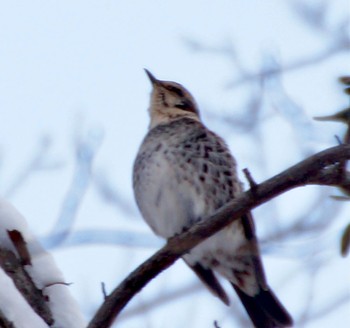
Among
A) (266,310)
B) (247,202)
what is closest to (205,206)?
(266,310)

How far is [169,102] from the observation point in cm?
635

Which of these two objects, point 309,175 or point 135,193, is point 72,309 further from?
point 135,193

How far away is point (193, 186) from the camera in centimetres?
515

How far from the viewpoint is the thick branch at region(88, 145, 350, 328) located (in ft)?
10.8

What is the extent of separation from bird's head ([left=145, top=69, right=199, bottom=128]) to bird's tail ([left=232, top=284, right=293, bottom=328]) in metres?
1.63

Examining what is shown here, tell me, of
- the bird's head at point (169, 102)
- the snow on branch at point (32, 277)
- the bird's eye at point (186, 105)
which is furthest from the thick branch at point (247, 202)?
the bird's eye at point (186, 105)

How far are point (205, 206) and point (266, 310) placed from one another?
2.53 ft

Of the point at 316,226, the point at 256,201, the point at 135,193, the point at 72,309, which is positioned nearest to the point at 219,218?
the point at 256,201

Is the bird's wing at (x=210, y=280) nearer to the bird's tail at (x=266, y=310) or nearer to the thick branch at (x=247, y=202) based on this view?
the bird's tail at (x=266, y=310)

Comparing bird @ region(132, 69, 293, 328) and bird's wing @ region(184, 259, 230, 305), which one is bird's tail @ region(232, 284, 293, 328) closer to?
bird @ region(132, 69, 293, 328)

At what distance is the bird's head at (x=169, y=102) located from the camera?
618cm

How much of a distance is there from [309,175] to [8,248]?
1576mm

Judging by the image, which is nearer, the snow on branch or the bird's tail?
the snow on branch

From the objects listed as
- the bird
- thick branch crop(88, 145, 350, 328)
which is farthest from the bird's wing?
thick branch crop(88, 145, 350, 328)
